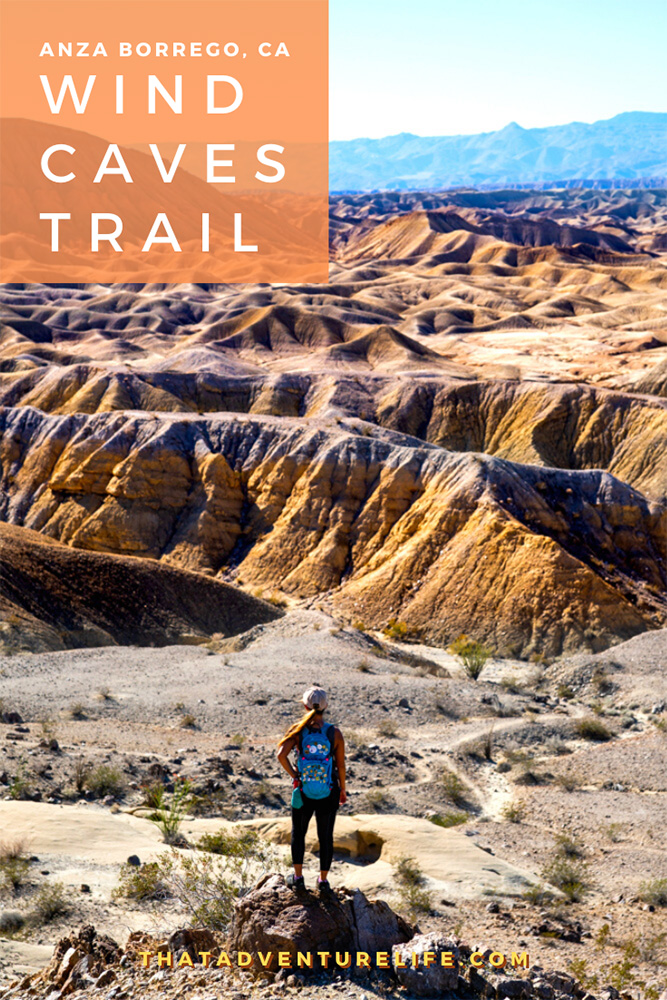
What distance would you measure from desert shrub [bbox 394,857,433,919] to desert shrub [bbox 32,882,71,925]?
3.90 metres

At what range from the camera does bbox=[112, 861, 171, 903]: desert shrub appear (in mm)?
10961

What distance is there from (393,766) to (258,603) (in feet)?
52.0

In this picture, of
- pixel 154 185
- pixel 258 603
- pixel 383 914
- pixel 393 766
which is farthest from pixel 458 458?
pixel 154 185

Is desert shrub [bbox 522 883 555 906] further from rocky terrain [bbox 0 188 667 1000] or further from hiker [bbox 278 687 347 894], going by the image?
hiker [bbox 278 687 347 894]

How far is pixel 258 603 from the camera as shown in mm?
35594

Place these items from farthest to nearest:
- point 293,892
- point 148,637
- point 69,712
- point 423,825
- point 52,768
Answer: point 148,637 < point 69,712 < point 52,768 < point 423,825 < point 293,892

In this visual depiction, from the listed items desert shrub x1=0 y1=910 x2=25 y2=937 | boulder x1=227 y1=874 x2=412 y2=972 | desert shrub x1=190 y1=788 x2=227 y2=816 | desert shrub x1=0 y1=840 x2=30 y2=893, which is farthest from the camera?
desert shrub x1=190 y1=788 x2=227 y2=816

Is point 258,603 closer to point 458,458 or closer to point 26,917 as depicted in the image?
point 458,458

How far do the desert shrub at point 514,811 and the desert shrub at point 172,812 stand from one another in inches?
223

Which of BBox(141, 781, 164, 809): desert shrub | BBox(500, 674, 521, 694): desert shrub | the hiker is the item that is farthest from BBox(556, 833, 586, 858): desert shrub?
BBox(500, 674, 521, 694): desert shrub

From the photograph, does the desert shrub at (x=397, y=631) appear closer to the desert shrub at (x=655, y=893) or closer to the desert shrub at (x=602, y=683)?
the desert shrub at (x=602, y=683)

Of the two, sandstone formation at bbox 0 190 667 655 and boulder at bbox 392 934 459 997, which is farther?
sandstone formation at bbox 0 190 667 655

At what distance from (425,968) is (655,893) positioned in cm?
722

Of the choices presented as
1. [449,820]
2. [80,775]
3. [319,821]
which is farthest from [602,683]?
[319,821]
